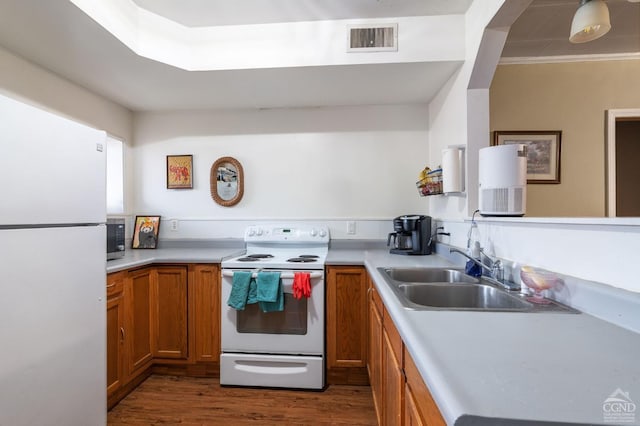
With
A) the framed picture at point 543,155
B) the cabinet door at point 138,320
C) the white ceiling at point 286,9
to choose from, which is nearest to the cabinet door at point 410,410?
the cabinet door at point 138,320

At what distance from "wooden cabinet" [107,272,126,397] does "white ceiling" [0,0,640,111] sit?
1.37 meters

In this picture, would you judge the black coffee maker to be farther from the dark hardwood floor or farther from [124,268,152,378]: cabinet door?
[124,268,152,378]: cabinet door

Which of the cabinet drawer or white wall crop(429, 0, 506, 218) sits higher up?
white wall crop(429, 0, 506, 218)

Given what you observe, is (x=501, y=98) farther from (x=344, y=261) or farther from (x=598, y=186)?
(x=344, y=261)

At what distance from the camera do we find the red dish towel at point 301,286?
6.41ft

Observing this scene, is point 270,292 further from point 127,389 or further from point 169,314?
point 127,389

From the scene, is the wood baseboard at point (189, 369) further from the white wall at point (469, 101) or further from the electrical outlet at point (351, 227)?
the white wall at point (469, 101)

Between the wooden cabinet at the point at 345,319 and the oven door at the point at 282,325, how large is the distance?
0.27 feet

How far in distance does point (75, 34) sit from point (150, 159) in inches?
52.1

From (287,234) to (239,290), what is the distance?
737 millimetres

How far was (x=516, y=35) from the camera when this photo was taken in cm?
208

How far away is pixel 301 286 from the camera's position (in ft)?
6.42

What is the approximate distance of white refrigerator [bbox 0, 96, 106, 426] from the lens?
107 centimetres

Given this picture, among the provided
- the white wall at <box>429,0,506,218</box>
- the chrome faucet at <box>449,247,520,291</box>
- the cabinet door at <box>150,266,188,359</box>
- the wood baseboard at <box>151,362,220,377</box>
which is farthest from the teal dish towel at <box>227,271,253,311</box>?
the white wall at <box>429,0,506,218</box>
